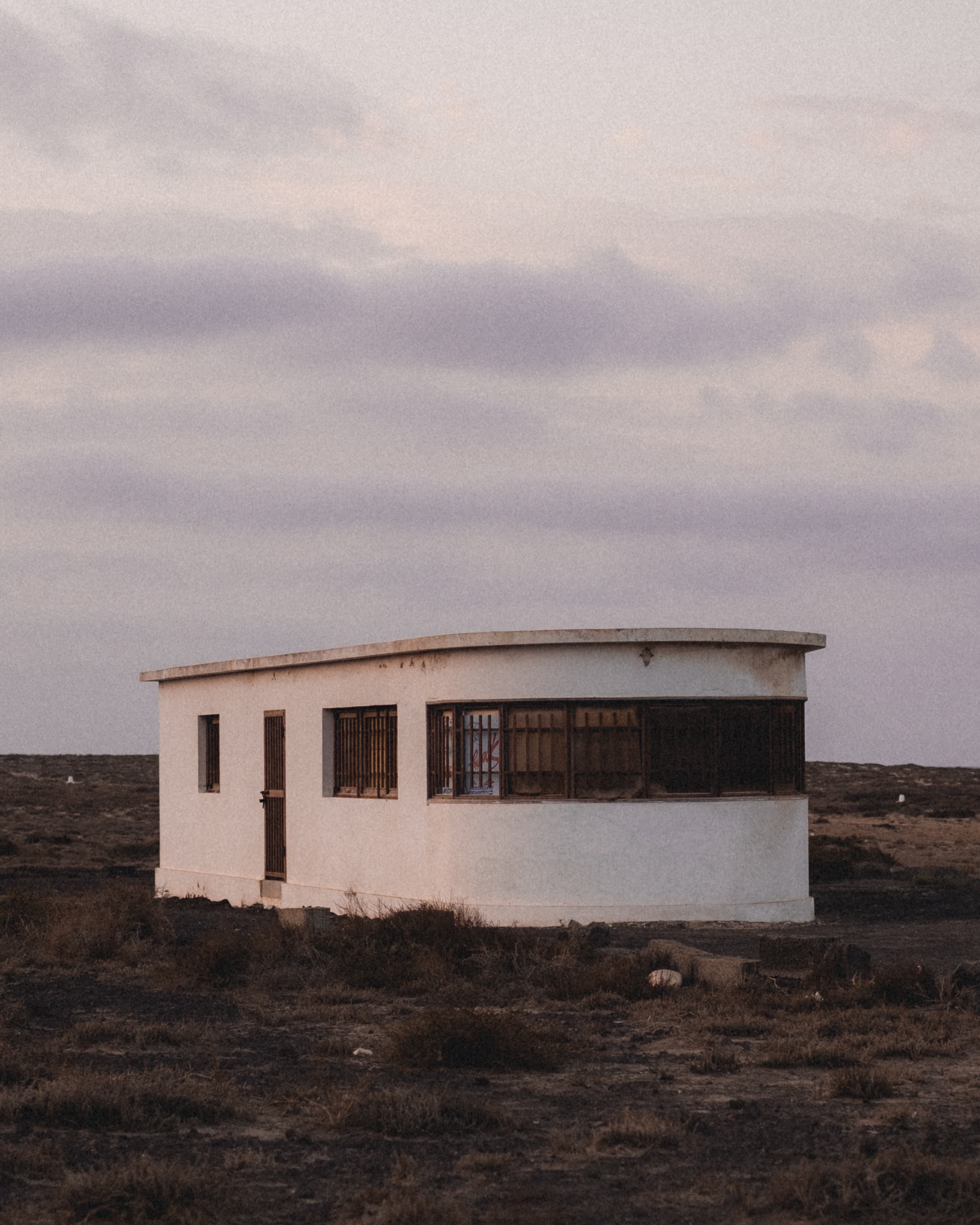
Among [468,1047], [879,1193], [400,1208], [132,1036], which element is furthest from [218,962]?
[879,1193]

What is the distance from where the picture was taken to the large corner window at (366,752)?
1948cm

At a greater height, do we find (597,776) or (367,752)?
(367,752)

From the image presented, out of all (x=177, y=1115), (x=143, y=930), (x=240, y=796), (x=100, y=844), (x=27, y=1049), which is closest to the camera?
(x=177, y=1115)

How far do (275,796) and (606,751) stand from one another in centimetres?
592

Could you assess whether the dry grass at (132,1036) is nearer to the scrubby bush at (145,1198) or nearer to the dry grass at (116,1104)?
the dry grass at (116,1104)

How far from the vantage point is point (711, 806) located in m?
17.8

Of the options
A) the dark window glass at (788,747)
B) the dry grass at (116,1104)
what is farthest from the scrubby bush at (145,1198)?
the dark window glass at (788,747)

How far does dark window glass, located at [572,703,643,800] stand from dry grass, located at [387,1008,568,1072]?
7505mm

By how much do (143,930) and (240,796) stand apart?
6.10 metres

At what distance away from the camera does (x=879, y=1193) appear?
6.86 meters

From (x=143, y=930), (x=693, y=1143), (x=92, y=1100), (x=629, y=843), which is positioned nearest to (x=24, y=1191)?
(x=92, y=1100)

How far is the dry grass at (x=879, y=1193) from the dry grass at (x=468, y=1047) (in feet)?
10.3

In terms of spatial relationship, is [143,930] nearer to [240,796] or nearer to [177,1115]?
[240,796]

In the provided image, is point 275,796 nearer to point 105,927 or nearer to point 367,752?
point 367,752
